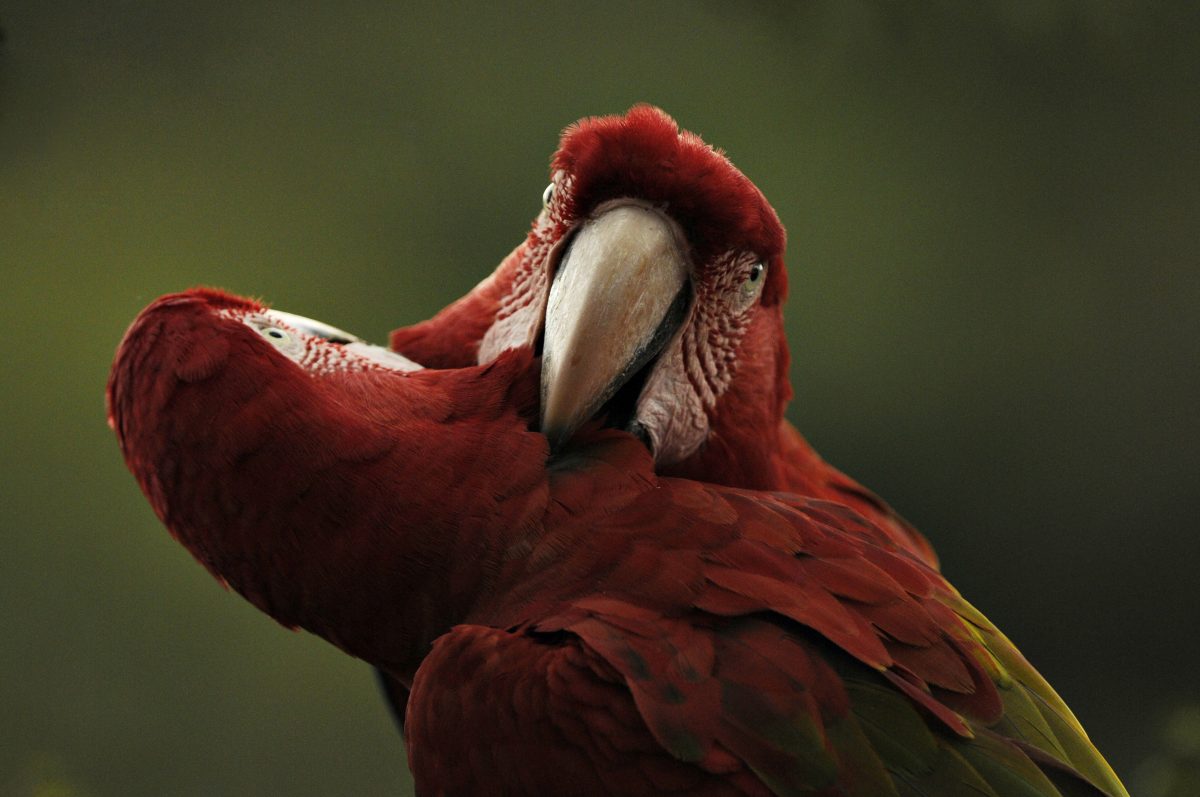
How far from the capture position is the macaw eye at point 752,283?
34.6 inches

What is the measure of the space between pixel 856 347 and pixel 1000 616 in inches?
22.1

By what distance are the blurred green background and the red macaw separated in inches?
45.5

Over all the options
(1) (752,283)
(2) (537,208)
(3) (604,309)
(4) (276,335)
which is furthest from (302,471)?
(2) (537,208)

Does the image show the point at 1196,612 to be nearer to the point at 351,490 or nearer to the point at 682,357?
the point at 682,357

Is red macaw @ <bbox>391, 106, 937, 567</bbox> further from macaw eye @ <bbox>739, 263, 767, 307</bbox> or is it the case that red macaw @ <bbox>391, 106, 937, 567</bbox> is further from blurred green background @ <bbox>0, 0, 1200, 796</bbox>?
blurred green background @ <bbox>0, 0, 1200, 796</bbox>

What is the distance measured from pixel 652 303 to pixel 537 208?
4.52ft

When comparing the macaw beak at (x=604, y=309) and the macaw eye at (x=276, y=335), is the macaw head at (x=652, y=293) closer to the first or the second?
the macaw beak at (x=604, y=309)

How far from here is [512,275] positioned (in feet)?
3.05

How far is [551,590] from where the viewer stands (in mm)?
753

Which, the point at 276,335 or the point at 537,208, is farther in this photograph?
the point at 537,208

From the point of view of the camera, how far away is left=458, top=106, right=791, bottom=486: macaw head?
781 mm

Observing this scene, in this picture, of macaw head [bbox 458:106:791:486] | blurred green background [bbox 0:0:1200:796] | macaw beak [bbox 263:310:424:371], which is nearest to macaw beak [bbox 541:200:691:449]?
macaw head [bbox 458:106:791:486]

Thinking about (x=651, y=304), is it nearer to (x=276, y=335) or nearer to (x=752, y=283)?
(x=752, y=283)

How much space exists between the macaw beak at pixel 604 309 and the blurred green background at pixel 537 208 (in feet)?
4.06
